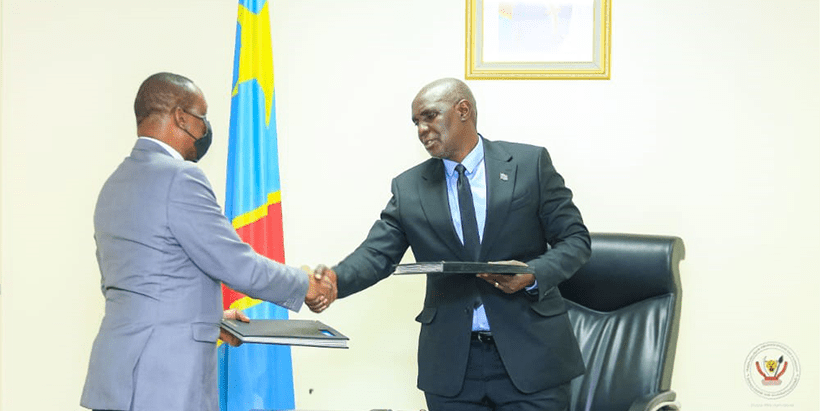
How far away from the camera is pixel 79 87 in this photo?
12.8 ft

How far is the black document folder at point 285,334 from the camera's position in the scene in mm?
2461

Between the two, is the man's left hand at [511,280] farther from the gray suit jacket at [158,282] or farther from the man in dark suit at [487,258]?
the gray suit jacket at [158,282]

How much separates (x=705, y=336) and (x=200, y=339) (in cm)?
223

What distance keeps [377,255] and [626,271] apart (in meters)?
0.87

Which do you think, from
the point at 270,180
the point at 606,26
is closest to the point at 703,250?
the point at 606,26

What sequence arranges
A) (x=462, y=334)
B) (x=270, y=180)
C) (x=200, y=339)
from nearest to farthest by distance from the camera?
(x=200, y=339) < (x=462, y=334) < (x=270, y=180)

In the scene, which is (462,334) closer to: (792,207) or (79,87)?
(792,207)

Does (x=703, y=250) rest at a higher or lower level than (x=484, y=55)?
lower

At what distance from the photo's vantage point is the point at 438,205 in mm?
2893

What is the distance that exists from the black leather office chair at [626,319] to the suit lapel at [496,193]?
503 mm

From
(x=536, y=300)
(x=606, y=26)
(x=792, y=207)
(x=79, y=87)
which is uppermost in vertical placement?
(x=606, y=26)

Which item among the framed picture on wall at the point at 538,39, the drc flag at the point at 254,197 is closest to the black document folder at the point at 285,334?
the drc flag at the point at 254,197

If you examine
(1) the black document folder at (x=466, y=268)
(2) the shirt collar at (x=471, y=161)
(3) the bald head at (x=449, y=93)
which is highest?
(3) the bald head at (x=449, y=93)

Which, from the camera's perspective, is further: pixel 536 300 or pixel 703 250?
pixel 703 250
